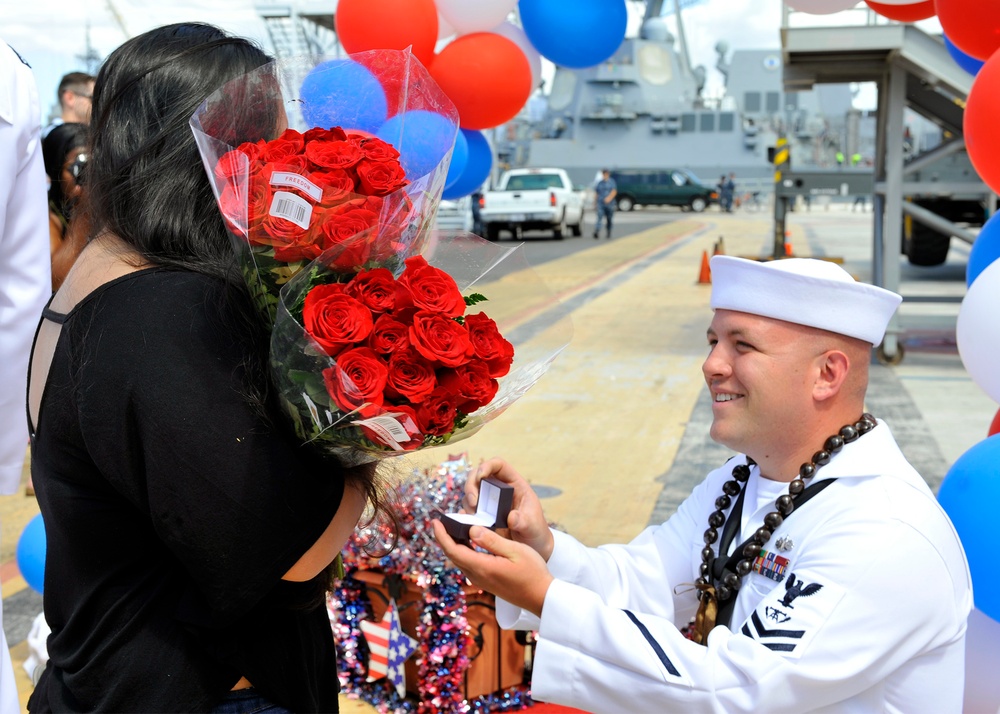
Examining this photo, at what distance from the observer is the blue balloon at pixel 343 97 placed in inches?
73.5

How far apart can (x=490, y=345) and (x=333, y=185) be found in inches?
13.7

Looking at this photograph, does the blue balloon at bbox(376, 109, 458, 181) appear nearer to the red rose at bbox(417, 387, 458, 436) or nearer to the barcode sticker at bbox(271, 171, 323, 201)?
the barcode sticker at bbox(271, 171, 323, 201)

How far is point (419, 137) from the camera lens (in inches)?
75.4

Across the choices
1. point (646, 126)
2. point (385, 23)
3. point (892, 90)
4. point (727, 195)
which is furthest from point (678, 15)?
point (385, 23)

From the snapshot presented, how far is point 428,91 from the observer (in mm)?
1965

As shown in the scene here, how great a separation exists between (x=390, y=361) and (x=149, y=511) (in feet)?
1.42

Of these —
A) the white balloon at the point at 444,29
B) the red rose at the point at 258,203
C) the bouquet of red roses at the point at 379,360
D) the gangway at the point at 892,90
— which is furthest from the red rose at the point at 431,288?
the gangway at the point at 892,90

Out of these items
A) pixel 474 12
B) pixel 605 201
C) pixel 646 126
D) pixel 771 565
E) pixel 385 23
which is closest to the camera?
pixel 771 565

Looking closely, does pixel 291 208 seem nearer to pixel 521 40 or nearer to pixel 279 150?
pixel 279 150

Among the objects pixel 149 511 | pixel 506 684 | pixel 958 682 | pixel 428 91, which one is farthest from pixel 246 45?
pixel 506 684

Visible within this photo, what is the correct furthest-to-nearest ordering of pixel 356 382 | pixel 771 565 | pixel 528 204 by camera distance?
pixel 528 204 → pixel 771 565 → pixel 356 382

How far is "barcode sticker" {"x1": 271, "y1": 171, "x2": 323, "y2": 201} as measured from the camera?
4.90 feet

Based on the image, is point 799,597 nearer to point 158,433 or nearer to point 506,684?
point 158,433

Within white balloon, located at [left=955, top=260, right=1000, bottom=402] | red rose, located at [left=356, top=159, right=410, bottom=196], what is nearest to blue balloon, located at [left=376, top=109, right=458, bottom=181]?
red rose, located at [left=356, top=159, right=410, bottom=196]
